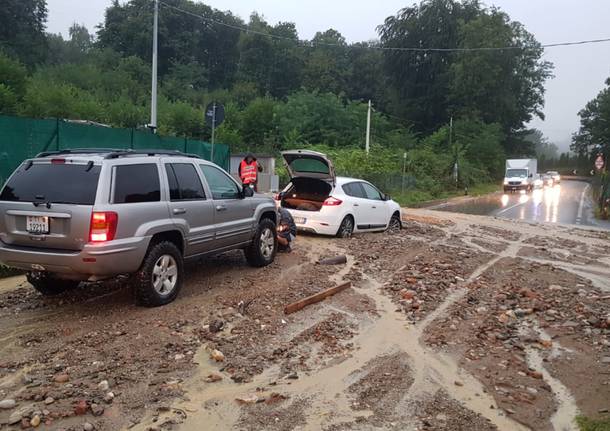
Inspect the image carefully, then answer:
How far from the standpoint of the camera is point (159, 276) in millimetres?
6594

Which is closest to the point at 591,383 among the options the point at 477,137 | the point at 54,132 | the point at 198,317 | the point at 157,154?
the point at 198,317

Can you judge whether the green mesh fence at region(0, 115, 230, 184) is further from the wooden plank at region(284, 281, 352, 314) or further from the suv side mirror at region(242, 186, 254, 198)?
the wooden plank at region(284, 281, 352, 314)

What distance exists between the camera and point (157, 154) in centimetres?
704

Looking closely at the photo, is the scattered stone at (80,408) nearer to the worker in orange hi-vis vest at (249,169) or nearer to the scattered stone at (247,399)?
the scattered stone at (247,399)

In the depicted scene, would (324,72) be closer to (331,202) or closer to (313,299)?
(331,202)

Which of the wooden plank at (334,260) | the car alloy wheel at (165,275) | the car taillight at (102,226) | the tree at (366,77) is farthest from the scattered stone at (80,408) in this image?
the tree at (366,77)

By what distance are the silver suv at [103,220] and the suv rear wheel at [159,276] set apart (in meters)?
0.01

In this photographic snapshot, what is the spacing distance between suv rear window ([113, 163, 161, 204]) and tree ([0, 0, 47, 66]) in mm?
55619

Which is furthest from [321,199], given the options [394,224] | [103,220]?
[103,220]

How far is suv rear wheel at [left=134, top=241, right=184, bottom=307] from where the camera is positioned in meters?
6.34

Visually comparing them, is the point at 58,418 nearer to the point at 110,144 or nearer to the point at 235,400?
the point at 235,400

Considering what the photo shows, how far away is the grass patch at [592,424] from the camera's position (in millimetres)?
4188

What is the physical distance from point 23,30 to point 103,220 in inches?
2421

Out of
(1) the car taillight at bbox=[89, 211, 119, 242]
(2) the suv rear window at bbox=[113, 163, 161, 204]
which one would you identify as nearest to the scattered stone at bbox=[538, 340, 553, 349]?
(2) the suv rear window at bbox=[113, 163, 161, 204]
